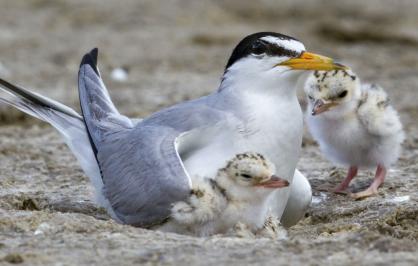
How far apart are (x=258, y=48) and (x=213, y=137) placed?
54 cm

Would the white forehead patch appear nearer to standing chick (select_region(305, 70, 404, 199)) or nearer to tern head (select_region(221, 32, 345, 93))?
tern head (select_region(221, 32, 345, 93))

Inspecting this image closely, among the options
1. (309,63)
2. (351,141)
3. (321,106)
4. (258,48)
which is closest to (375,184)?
(351,141)

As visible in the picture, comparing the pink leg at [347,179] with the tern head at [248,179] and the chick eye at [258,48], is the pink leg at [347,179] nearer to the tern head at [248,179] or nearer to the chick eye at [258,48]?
the chick eye at [258,48]

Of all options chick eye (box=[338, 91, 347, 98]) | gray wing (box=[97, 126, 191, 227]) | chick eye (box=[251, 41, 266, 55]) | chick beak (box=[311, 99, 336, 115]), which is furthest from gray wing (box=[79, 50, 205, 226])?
chick eye (box=[338, 91, 347, 98])

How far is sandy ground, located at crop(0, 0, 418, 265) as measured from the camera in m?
4.52

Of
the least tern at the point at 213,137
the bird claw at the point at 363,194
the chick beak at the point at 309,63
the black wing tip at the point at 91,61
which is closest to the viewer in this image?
the least tern at the point at 213,137

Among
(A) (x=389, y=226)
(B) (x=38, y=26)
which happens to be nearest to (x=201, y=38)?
(B) (x=38, y=26)

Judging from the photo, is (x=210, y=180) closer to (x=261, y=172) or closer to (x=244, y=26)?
(x=261, y=172)

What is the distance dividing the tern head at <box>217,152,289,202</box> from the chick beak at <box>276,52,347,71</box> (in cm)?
59

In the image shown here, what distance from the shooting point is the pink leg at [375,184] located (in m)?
6.33

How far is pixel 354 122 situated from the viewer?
6582mm

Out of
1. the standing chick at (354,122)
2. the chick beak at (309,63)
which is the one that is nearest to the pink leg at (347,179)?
the standing chick at (354,122)

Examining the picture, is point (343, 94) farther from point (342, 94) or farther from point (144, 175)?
point (144, 175)

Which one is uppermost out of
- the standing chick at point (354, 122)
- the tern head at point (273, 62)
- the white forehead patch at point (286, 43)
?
the white forehead patch at point (286, 43)
